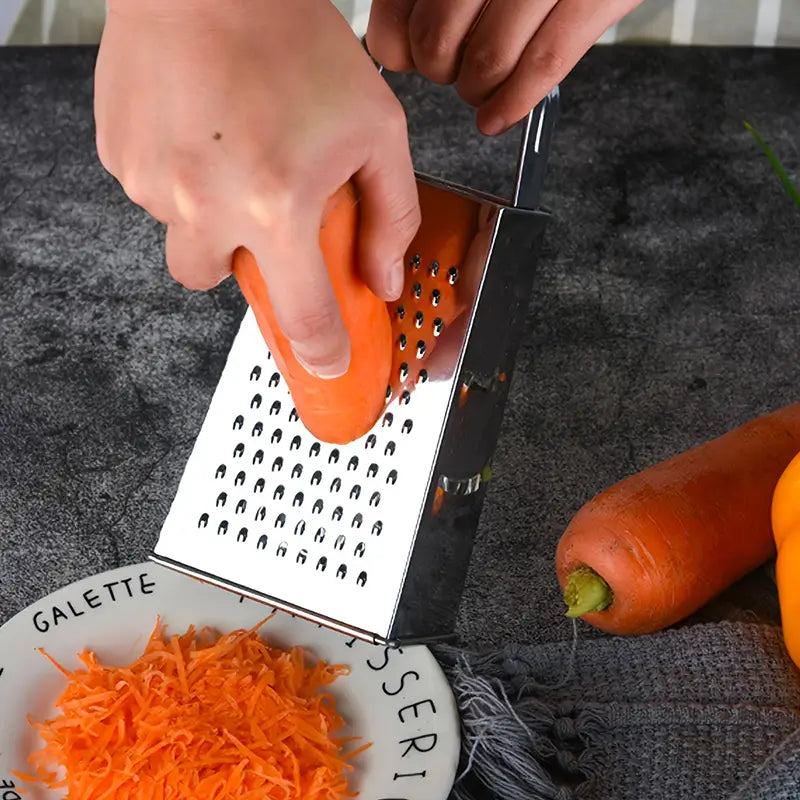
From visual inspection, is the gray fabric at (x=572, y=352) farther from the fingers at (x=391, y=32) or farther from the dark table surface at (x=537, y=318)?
the fingers at (x=391, y=32)

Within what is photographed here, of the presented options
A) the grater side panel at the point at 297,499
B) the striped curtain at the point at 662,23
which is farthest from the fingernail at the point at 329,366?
the striped curtain at the point at 662,23

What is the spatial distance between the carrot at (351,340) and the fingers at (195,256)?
0.02 m

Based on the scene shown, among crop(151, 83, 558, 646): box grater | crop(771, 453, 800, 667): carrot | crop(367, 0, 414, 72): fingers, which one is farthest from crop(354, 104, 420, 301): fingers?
crop(771, 453, 800, 667): carrot

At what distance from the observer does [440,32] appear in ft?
2.82

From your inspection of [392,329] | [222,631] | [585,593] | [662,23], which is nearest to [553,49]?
[392,329]

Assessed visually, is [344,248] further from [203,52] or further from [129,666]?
[129,666]

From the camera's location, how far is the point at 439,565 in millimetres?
907

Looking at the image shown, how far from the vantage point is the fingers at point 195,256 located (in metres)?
0.51

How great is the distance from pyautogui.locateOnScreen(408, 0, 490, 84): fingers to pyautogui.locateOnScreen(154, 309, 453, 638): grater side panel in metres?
0.26

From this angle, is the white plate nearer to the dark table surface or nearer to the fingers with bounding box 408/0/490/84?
the dark table surface

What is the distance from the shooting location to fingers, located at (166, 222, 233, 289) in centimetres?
51

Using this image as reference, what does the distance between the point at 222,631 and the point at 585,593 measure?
1.06 ft

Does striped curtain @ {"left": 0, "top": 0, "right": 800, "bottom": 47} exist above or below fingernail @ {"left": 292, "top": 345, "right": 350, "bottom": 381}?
below

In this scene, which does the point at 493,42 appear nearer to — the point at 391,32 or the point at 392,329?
the point at 391,32
